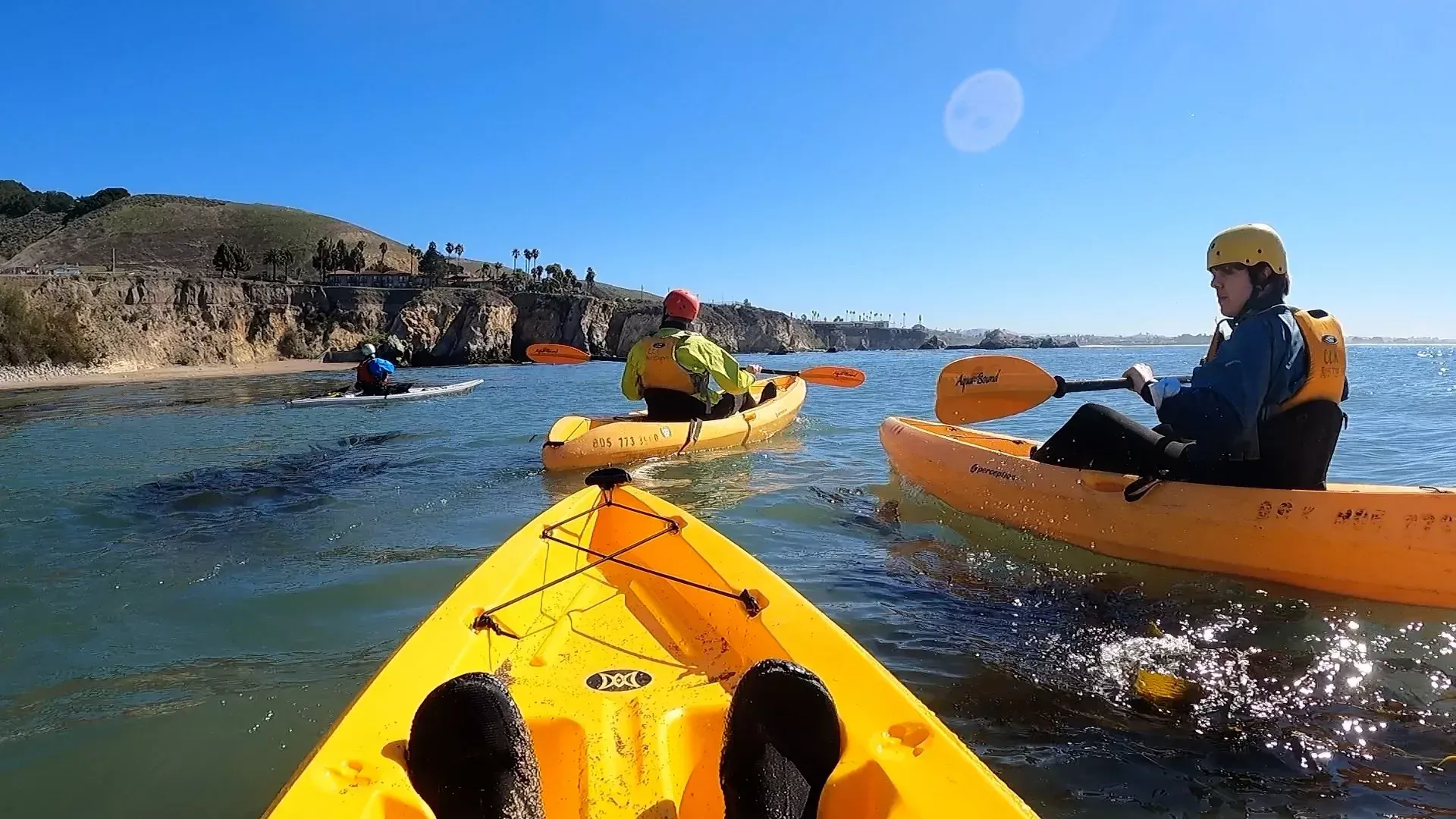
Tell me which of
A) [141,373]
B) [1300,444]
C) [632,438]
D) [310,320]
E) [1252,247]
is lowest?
[141,373]

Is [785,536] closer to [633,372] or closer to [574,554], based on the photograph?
[574,554]

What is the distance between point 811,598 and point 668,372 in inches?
179

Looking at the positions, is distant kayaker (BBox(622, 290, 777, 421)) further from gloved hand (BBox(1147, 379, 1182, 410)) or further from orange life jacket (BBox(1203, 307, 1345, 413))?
orange life jacket (BBox(1203, 307, 1345, 413))

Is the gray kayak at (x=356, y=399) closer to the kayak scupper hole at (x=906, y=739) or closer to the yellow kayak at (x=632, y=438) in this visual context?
the yellow kayak at (x=632, y=438)

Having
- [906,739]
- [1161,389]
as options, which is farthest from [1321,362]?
[906,739]

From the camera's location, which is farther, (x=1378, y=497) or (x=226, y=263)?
(x=226, y=263)

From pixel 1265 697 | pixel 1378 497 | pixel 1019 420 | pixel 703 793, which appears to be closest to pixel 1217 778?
pixel 1265 697

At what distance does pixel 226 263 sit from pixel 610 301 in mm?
27161

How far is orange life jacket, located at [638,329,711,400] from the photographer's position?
8062mm

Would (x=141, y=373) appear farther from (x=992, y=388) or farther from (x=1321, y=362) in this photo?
(x=1321, y=362)

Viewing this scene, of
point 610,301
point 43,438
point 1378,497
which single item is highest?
point 610,301

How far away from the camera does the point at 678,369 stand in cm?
823

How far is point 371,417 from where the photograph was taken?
13.1 m

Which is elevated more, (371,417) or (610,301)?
(610,301)
